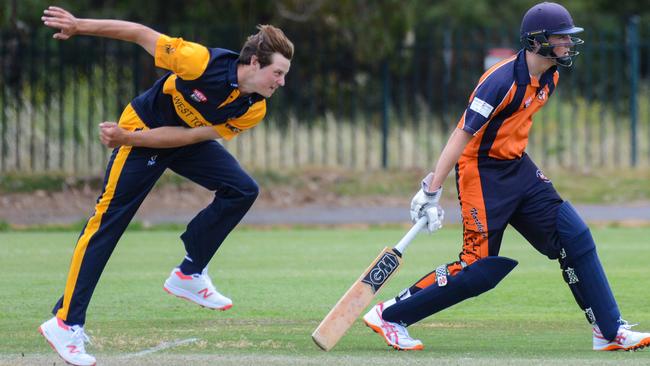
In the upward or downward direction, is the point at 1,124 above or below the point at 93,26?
below

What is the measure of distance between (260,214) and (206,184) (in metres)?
9.77

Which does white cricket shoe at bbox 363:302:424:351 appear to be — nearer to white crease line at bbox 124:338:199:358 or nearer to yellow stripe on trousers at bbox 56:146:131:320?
white crease line at bbox 124:338:199:358

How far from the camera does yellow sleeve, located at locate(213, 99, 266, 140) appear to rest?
7.59m

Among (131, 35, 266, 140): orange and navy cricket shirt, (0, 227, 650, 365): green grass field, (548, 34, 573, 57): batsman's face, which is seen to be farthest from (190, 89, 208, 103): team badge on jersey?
(548, 34, 573, 57): batsman's face

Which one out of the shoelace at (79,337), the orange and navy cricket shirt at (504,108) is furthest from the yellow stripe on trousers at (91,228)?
the orange and navy cricket shirt at (504,108)

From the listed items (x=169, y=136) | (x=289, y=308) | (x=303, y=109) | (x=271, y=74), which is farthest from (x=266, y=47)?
(x=303, y=109)

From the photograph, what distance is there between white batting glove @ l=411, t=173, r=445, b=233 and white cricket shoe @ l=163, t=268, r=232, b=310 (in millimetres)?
1705

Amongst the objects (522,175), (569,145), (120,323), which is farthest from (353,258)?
(569,145)

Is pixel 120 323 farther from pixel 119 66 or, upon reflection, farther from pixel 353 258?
pixel 119 66

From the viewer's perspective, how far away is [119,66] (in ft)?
65.5

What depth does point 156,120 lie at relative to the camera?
7.42 metres

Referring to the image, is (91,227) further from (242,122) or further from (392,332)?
(392,332)

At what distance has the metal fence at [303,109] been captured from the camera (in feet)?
64.8

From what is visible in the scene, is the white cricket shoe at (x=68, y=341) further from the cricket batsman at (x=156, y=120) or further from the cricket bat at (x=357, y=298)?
the cricket bat at (x=357, y=298)
